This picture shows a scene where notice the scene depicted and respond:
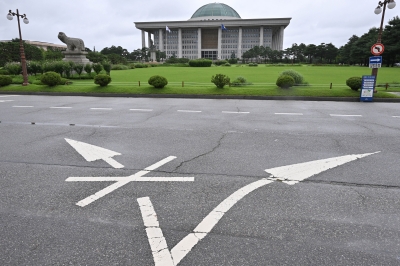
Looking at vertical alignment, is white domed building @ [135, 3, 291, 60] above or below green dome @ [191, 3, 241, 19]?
below

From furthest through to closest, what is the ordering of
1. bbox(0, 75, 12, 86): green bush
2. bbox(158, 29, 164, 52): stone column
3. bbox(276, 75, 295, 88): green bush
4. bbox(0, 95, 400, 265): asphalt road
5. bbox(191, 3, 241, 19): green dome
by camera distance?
1. bbox(191, 3, 241, 19): green dome
2. bbox(158, 29, 164, 52): stone column
3. bbox(0, 75, 12, 86): green bush
4. bbox(276, 75, 295, 88): green bush
5. bbox(0, 95, 400, 265): asphalt road

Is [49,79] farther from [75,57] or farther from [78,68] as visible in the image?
[75,57]

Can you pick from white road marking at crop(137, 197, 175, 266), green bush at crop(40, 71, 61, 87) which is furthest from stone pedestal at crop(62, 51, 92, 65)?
white road marking at crop(137, 197, 175, 266)

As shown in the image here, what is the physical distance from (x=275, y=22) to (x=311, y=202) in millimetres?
119246

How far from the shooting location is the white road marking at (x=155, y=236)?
2.52 metres

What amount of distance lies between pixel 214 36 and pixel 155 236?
127 metres

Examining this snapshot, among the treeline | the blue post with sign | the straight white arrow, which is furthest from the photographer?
the treeline

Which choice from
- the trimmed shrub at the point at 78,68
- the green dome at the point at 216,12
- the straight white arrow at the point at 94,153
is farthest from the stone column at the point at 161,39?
the straight white arrow at the point at 94,153

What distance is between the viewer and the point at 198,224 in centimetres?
308

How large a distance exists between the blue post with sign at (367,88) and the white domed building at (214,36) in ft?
345

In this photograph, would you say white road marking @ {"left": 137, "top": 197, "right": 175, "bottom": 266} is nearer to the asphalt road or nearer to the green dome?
the asphalt road

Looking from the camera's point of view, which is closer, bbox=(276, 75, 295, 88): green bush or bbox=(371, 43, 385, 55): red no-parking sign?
bbox=(371, 43, 385, 55): red no-parking sign

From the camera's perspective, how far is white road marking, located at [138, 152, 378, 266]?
103 inches

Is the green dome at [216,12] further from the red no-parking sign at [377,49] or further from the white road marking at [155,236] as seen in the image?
the white road marking at [155,236]
